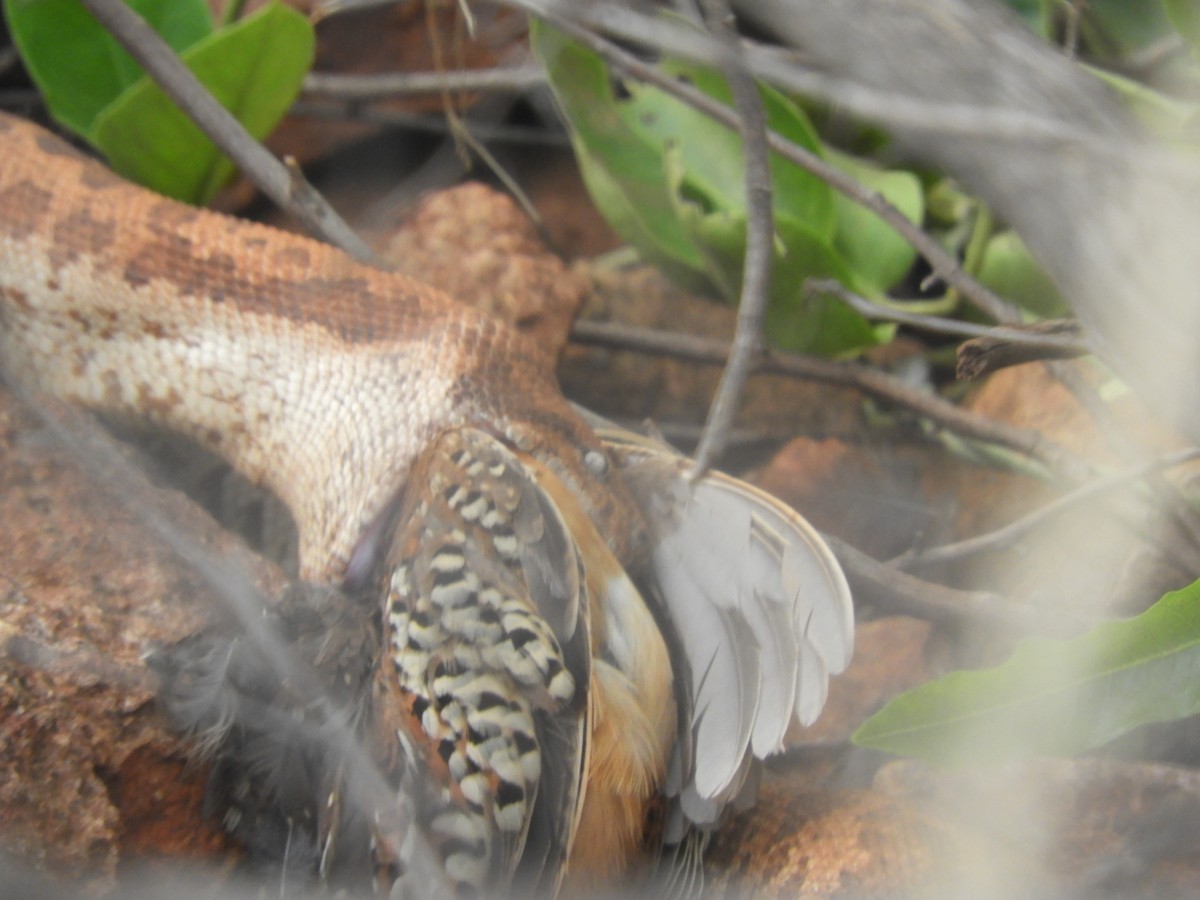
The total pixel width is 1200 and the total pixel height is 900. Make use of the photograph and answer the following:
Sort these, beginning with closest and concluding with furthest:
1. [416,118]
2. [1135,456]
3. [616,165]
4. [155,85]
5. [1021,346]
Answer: [1021,346]
[1135,456]
[155,85]
[616,165]
[416,118]

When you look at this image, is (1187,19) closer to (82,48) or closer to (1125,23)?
(1125,23)

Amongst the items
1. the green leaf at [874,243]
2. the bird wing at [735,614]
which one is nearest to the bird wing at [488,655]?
the bird wing at [735,614]

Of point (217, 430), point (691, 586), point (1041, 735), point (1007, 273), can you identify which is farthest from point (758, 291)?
point (1007, 273)

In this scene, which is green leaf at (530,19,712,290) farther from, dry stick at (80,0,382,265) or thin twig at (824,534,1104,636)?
thin twig at (824,534,1104,636)

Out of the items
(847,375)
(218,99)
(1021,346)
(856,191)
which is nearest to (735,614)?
(1021,346)

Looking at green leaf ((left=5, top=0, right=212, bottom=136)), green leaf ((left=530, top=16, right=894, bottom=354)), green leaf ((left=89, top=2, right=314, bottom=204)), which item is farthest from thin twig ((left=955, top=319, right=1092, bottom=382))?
green leaf ((left=5, top=0, right=212, bottom=136))

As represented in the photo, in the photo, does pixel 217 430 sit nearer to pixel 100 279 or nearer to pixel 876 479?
pixel 100 279

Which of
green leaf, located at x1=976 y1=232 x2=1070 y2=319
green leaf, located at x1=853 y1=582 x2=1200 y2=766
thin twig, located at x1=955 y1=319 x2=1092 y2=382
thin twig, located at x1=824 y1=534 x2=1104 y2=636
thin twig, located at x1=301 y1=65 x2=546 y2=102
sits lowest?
thin twig, located at x1=824 y1=534 x2=1104 y2=636
